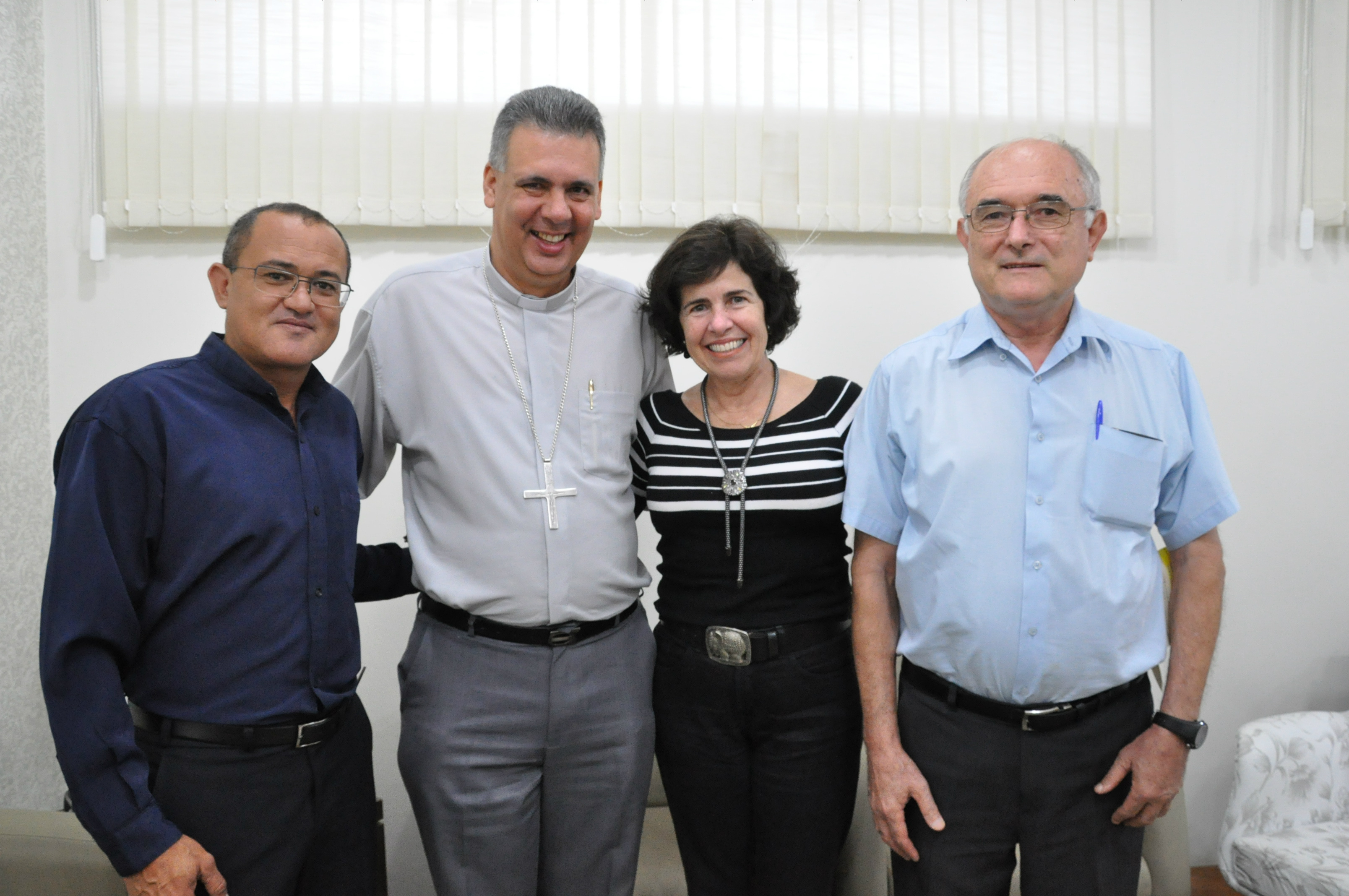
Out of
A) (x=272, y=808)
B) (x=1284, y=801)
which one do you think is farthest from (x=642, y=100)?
(x=1284, y=801)

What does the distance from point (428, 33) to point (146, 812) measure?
2205mm

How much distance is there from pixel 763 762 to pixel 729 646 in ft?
0.79

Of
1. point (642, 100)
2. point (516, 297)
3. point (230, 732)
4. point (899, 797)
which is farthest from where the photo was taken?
point (642, 100)

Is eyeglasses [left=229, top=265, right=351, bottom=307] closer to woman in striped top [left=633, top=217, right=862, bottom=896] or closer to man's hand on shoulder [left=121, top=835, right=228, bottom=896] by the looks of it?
woman in striped top [left=633, top=217, right=862, bottom=896]

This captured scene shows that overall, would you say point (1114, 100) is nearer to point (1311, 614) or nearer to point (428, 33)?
point (1311, 614)

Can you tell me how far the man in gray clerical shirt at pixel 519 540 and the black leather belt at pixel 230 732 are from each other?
0.31 meters

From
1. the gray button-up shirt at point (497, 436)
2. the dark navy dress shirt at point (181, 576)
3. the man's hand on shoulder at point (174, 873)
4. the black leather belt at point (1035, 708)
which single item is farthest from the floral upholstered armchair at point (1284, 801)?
the man's hand on shoulder at point (174, 873)

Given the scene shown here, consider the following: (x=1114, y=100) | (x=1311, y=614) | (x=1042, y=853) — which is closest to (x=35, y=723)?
(x=1042, y=853)

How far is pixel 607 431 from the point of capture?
183 centimetres

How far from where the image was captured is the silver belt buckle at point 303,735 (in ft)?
4.64

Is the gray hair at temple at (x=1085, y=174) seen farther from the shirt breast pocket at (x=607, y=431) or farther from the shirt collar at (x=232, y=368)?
the shirt collar at (x=232, y=368)

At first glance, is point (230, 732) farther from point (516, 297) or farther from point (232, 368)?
point (516, 297)

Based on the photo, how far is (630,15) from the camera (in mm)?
2662

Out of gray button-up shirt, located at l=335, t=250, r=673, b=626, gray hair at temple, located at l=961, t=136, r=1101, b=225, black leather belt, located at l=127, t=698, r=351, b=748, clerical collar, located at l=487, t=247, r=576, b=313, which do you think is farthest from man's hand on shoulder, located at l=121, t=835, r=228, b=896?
gray hair at temple, located at l=961, t=136, r=1101, b=225
